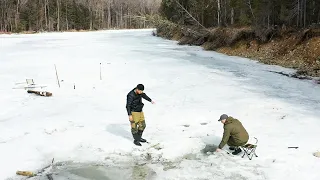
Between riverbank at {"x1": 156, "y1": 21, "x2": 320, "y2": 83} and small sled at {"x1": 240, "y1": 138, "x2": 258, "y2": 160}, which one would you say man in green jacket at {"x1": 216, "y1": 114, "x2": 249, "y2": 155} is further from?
riverbank at {"x1": 156, "y1": 21, "x2": 320, "y2": 83}

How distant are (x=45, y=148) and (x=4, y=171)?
5.08 ft

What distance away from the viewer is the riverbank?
2219 cm

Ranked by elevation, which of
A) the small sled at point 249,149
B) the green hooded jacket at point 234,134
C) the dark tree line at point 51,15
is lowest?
the small sled at point 249,149

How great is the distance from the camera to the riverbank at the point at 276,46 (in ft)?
72.8

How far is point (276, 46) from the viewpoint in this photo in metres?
27.5

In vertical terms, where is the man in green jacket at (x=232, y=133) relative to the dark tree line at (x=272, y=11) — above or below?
below

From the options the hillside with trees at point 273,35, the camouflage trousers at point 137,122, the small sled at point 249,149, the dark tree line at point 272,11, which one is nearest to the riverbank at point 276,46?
the hillside with trees at point 273,35

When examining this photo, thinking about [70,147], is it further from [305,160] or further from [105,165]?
[305,160]

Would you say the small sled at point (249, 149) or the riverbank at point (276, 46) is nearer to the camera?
the small sled at point (249, 149)

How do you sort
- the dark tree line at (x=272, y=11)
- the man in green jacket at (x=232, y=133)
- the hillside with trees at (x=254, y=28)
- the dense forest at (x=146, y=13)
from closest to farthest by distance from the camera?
the man in green jacket at (x=232, y=133) → the hillside with trees at (x=254, y=28) → the dark tree line at (x=272, y=11) → the dense forest at (x=146, y=13)

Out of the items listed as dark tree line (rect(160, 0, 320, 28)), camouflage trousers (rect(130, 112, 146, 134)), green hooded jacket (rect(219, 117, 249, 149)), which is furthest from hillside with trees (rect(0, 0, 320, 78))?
camouflage trousers (rect(130, 112, 146, 134))

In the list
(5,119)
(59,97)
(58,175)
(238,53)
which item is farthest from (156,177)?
(238,53)

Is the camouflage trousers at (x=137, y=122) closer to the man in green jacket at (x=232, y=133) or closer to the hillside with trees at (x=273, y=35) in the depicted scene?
the man in green jacket at (x=232, y=133)

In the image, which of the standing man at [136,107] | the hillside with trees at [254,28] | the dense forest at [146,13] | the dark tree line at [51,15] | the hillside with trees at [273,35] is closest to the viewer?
the standing man at [136,107]
